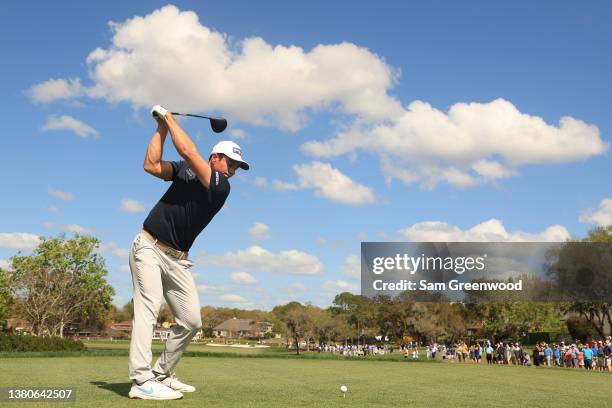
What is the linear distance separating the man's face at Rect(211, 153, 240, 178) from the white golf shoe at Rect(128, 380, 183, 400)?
2.58 m

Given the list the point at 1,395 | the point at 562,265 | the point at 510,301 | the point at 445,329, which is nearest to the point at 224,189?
the point at 1,395

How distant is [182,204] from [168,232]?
0.38 metres

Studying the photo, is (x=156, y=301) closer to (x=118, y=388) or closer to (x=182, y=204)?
(x=182, y=204)

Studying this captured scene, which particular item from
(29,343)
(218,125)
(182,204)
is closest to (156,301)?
(182,204)

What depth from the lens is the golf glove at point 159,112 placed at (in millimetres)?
6828

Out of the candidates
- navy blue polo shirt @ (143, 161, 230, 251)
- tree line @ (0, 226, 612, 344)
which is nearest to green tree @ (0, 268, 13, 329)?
tree line @ (0, 226, 612, 344)

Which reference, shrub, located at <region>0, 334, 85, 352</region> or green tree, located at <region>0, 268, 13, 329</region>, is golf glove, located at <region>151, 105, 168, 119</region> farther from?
green tree, located at <region>0, 268, 13, 329</region>

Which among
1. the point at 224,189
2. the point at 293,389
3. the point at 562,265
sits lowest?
the point at 293,389

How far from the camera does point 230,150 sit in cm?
728

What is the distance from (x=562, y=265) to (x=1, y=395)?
7456cm

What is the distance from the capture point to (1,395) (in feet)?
21.3

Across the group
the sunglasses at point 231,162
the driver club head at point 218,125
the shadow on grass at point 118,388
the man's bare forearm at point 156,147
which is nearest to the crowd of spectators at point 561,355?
the shadow on grass at point 118,388

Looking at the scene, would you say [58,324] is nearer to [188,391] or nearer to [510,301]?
[510,301]

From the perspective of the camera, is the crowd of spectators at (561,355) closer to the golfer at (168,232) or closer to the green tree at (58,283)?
the golfer at (168,232)
